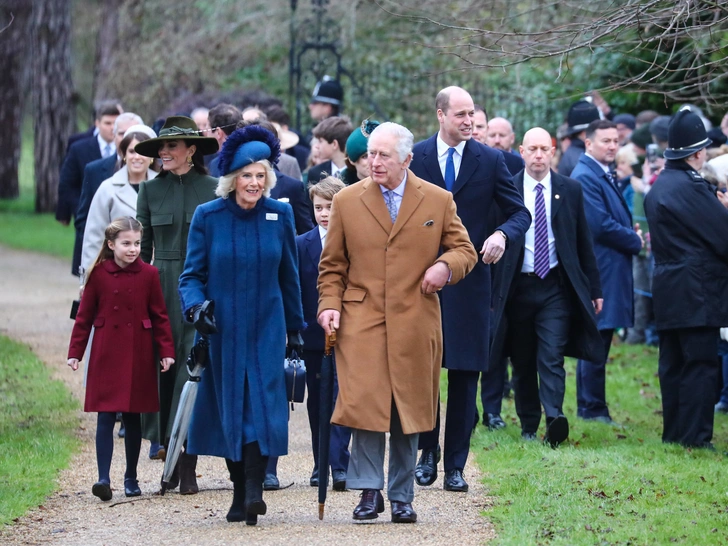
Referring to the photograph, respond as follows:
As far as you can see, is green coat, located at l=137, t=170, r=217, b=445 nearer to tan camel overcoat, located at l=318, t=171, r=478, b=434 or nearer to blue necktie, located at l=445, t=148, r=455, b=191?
blue necktie, located at l=445, t=148, r=455, b=191

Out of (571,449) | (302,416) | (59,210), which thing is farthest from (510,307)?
(59,210)

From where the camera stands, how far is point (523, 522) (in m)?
6.66

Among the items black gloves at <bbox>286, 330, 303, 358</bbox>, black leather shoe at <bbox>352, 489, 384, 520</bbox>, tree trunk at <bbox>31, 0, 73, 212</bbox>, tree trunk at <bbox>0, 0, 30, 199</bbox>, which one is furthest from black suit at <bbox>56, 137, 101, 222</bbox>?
tree trunk at <bbox>0, 0, 30, 199</bbox>

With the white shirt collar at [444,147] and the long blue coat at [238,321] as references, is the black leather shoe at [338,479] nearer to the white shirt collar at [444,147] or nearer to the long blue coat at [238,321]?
the long blue coat at [238,321]

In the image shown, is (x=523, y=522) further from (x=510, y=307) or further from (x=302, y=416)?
(x=302, y=416)

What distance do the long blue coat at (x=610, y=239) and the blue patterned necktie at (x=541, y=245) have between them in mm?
1278

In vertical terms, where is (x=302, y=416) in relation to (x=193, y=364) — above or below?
below

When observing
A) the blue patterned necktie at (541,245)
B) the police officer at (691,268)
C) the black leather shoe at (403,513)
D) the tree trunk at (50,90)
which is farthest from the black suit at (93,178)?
the tree trunk at (50,90)

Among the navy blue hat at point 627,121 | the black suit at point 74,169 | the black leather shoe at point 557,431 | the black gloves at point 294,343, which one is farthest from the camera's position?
the navy blue hat at point 627,121

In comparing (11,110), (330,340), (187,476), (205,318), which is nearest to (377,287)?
(330,340)

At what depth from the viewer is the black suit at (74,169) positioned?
1212 cm

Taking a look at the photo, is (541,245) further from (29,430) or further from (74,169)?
(74,169)

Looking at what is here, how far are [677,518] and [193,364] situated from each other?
→ 2.64 metres

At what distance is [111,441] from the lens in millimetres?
7461
